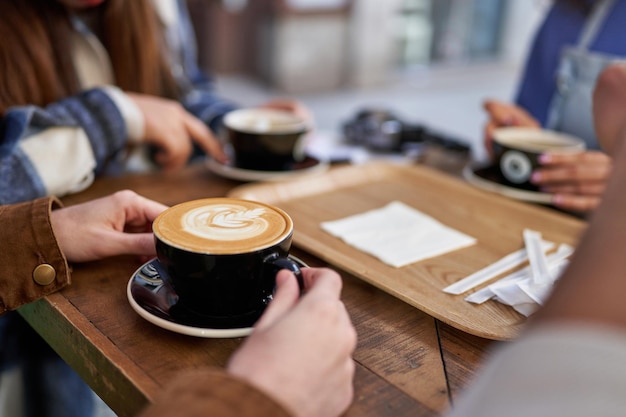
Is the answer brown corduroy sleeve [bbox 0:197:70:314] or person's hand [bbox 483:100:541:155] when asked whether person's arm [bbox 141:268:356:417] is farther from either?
person's hand [bbox 483:100:541:155]

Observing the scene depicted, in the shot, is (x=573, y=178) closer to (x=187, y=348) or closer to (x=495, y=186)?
(x=495, y=186)

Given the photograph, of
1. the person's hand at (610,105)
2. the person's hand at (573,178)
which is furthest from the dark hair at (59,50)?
the person's hand at (610,105)

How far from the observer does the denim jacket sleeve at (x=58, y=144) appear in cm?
99

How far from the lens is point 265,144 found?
119 cm

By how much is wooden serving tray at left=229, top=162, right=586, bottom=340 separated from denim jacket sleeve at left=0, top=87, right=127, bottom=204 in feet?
0.81

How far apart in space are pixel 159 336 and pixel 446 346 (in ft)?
1.02

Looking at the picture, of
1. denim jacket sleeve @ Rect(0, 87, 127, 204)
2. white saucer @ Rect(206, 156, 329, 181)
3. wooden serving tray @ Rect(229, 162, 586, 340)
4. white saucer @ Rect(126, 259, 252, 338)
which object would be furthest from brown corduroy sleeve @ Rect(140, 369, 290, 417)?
white saucer @ Rect(206, 156, 329, 181)

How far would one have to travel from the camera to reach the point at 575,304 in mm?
390

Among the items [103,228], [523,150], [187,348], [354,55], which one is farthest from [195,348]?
[354,55]

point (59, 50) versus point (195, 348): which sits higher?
point (59, 50)

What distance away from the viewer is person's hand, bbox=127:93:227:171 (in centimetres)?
120

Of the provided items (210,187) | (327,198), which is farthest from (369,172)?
(210,187)

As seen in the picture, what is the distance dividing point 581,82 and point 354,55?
13.0 ft

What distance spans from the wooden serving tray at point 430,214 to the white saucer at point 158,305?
0.73 feet
